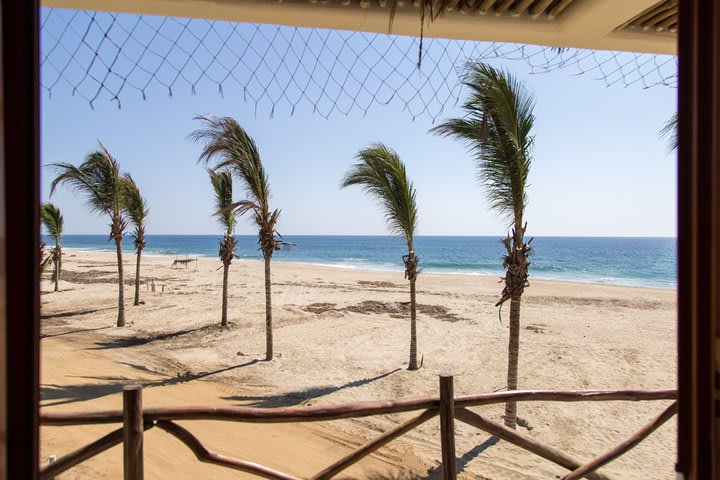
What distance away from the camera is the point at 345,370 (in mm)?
8188

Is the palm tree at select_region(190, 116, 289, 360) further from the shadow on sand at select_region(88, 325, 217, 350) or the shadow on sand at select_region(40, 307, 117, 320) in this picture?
the shadow on sand at select_region(40, 307, 117, 320)

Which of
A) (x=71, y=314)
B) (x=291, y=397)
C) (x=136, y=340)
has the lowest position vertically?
(x=291, y=397)

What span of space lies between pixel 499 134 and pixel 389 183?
294cm

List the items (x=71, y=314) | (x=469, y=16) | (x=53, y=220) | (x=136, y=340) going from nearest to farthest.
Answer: (x=469, y=16) < (x=136, y=340) < (x=71, y=314) < (x=53, y=220)

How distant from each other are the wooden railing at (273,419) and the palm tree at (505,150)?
3.40 meters

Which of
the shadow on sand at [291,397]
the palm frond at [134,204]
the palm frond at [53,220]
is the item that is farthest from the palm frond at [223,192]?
the palm frond at [53,220]

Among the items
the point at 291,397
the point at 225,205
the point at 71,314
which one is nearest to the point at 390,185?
the point at 291,397

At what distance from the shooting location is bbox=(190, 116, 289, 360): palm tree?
9023 millimetres

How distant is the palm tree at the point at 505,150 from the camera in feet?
20.3

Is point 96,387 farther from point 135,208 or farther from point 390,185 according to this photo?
point 135,208

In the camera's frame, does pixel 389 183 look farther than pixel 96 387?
Yes

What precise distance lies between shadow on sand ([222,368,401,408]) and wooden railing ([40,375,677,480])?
414cm

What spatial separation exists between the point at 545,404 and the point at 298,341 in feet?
18.5
